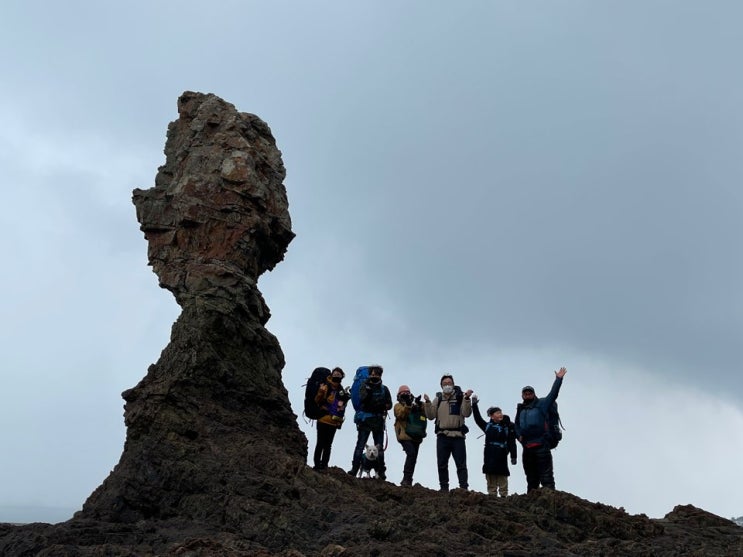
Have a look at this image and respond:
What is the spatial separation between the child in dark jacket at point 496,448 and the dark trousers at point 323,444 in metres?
3.72

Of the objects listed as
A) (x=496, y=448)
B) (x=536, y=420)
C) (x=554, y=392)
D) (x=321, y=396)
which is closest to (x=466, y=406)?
(x=496, y=448)

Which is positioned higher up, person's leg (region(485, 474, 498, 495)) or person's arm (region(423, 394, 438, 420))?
person's arm (region(423, 394, 438, 420))

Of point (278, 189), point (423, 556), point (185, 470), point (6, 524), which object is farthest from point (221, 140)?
point (423, 556)

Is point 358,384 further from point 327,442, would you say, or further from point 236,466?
point 236,466

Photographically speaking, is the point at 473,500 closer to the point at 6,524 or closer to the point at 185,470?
the point at 185,470

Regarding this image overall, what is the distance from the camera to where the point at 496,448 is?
18.7 meters

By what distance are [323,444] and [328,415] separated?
77 centimetres

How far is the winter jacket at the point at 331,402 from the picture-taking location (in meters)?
19.4

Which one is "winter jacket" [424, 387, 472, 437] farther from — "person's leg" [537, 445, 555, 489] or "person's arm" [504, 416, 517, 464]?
"person's leg" [537, 445, 555, 489]

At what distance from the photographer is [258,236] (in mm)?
21062

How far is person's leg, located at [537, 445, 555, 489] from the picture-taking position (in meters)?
17.8

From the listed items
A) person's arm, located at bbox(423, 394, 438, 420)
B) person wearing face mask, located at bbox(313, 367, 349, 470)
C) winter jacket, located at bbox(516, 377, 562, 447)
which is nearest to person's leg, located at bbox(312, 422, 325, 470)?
person wearing face mask, located at bbox(313, 367, 349, 470)

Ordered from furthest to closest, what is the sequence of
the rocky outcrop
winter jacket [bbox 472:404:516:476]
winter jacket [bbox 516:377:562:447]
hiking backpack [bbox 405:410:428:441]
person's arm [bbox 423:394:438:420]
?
1. hiking backpack [bbox 405:410:428:441]
2. person's arm [bbox 423:394:438:420]
3. winter jacket [bbox 472:404:516:476]
4. winter jacket [bbox 516:377:562:447]
5. the rocky outcrop

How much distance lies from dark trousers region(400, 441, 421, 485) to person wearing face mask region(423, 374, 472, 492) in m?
1.24
